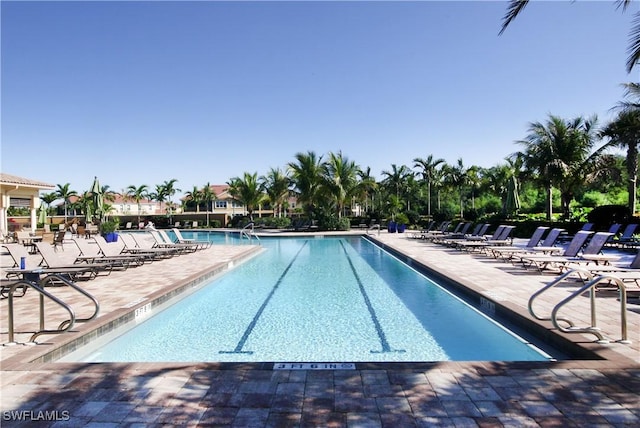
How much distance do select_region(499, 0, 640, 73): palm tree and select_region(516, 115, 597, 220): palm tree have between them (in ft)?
64.4

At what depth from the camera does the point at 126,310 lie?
634 cm

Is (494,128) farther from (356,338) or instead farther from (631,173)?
(356,338)

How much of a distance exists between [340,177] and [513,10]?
85.6 feet

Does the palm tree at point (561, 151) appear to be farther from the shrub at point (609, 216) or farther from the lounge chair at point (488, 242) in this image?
the lounge chair at point (488, 242)

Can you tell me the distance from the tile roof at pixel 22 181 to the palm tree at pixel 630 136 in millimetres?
30937

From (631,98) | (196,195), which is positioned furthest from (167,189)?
(631,98)

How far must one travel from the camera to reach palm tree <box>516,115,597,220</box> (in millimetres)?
25109

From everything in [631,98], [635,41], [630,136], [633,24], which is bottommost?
[635,41]

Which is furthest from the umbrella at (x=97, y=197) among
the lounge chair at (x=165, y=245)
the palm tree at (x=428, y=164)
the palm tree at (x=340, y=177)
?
the palm tree at (x=428, y=164)

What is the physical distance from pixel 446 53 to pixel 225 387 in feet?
48.8

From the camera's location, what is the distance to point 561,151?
26.0 metres

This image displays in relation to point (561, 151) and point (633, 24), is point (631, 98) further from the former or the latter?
point (633, 24)

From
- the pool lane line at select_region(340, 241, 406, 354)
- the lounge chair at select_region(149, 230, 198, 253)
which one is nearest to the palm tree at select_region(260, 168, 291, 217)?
the lounge chair at select_region(149, 230, 198, 253)

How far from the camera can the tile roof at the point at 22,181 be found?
21.4 m
